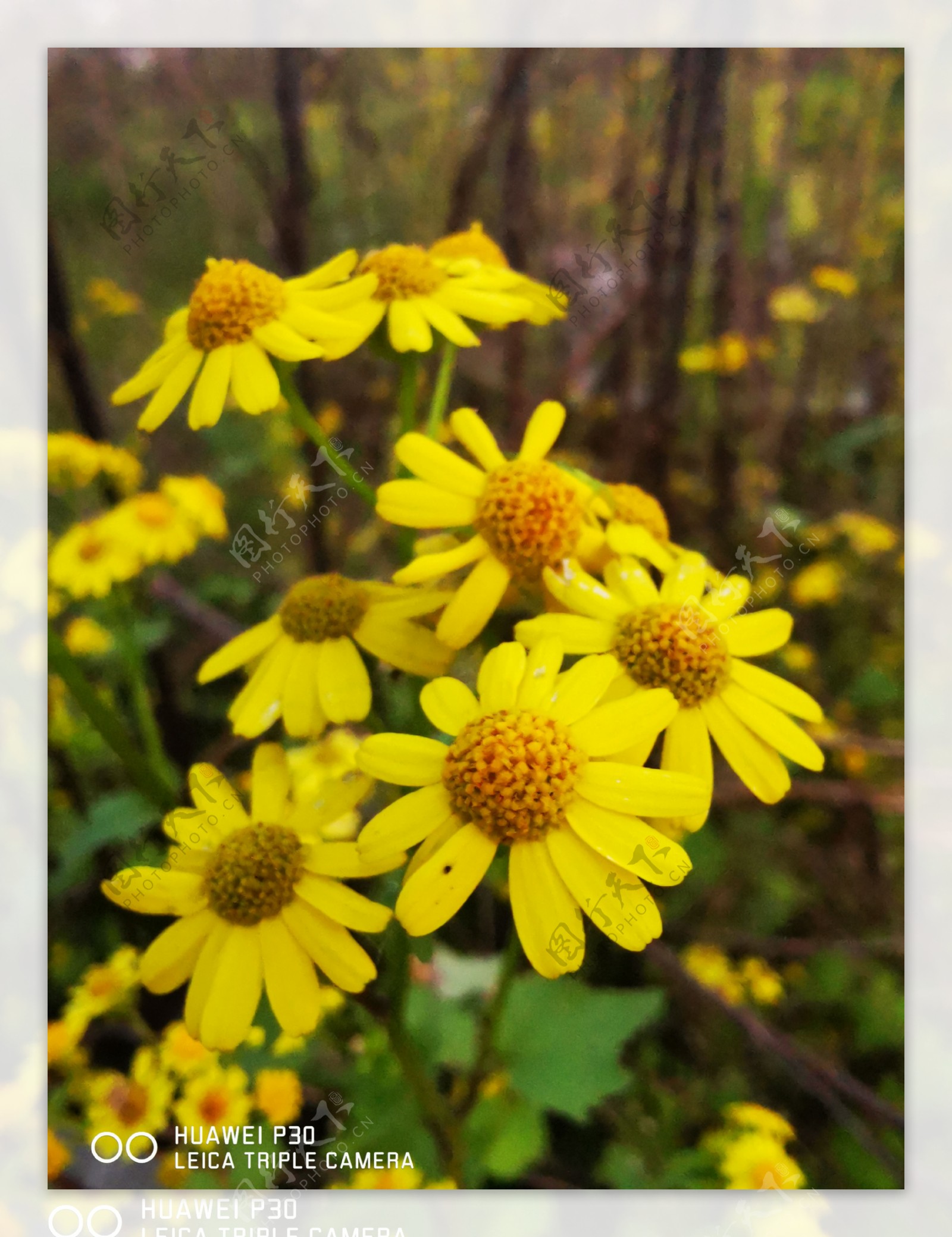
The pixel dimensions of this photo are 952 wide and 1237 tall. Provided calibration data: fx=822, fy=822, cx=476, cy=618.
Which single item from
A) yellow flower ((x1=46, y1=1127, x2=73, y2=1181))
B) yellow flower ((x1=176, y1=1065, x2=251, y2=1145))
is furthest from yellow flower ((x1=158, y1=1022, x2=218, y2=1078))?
yellow flower ((x1=46, y1=1127, x2=73, y2=1181))

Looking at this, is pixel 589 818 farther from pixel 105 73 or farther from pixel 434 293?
pixel 105 73

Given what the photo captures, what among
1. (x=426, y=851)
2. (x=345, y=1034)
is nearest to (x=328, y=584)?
(x=426, y=851)

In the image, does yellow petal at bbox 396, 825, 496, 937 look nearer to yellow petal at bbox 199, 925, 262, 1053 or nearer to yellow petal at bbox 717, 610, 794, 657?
yellow petal at bbox 199, 925, 262, 1053

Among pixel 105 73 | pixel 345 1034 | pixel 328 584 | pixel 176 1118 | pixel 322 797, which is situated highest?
pixel 105 73

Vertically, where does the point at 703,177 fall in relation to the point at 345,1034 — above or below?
above

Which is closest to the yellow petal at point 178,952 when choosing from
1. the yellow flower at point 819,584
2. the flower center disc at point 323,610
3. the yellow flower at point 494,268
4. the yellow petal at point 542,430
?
the flower center disc at point 323,610

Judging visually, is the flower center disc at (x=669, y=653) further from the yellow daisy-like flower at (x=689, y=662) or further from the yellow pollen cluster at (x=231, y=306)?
the yellow pollen cluster at (x=231, y=306)

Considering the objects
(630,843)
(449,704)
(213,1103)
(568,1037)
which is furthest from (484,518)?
(213,1103)
